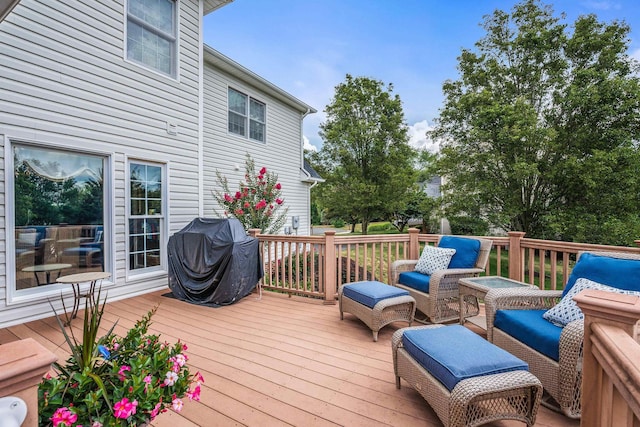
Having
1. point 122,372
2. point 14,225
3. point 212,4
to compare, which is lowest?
point 122,372

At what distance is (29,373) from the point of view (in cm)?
88

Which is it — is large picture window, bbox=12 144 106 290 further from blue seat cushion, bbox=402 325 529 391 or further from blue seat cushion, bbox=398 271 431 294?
blue seat cushion, bbox=402 325 529 391

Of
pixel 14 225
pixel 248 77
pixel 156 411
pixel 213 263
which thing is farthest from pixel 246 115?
pixel 156 411

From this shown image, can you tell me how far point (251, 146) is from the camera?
318 inches

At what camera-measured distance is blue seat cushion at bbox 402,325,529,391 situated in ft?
5.79

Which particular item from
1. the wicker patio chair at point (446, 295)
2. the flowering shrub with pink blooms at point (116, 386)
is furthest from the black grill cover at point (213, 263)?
the flowering shrub with pink blooms at point (116, 386)

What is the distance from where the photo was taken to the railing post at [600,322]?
44.6 inches

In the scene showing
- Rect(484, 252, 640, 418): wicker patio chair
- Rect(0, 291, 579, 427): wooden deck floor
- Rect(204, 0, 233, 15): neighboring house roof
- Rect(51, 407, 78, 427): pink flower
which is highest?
Rect(204, 0, 233, 15): neighboring house roof

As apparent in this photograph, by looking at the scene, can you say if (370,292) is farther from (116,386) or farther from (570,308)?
(116,386)

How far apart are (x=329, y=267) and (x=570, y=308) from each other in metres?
2.72

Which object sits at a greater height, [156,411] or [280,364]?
[156,411]

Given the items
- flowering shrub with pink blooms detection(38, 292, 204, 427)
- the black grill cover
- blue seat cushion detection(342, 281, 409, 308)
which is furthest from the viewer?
the black grill cover

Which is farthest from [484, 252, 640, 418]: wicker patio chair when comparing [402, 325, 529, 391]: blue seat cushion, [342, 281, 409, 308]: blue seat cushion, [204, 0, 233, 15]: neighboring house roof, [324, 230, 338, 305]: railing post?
[204, 0, 233, 15]: neighboring house roof

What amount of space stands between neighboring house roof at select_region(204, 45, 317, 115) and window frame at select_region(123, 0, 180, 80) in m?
1.03
